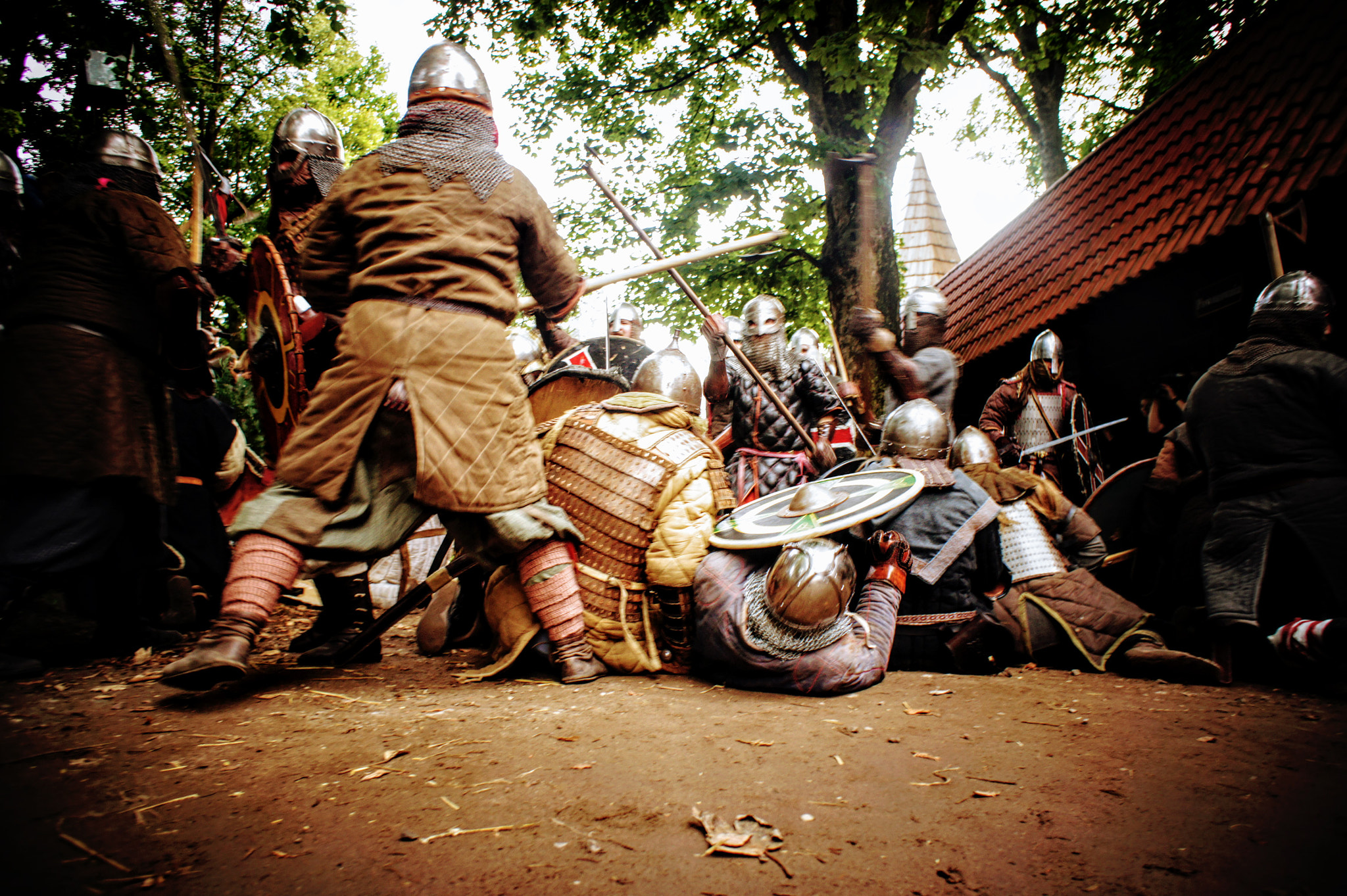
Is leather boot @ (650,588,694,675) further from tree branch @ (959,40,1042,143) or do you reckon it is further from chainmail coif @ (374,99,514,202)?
tree branch @ (959,40,1042,143)

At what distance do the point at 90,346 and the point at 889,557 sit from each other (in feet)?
10.1

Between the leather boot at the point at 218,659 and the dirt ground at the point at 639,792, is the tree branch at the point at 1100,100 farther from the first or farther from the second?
the leather boot at the point at 218,659

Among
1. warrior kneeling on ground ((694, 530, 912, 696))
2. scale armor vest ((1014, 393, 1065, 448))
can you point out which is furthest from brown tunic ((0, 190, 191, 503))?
scale armor vest ((1014, 393, 1065, 448))

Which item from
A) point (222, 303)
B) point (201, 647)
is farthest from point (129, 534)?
point (222, 303)

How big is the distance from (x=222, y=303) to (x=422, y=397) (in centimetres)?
1319

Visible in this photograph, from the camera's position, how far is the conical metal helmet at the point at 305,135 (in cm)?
306

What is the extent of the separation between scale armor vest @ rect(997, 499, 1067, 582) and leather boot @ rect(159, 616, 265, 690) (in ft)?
9.60

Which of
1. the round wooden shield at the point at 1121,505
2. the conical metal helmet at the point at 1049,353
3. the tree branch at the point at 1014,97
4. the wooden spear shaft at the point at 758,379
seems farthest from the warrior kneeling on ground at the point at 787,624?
the tree branch at the point at 1014,97

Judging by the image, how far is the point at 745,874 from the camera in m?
1.16

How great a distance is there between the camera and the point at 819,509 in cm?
265

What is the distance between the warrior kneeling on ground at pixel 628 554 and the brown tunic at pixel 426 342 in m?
0.34

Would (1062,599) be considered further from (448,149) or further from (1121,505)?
(448,149)

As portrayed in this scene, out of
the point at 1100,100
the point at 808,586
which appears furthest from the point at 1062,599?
the point at 1100,100

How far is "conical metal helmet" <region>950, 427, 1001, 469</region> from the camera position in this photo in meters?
3.84
